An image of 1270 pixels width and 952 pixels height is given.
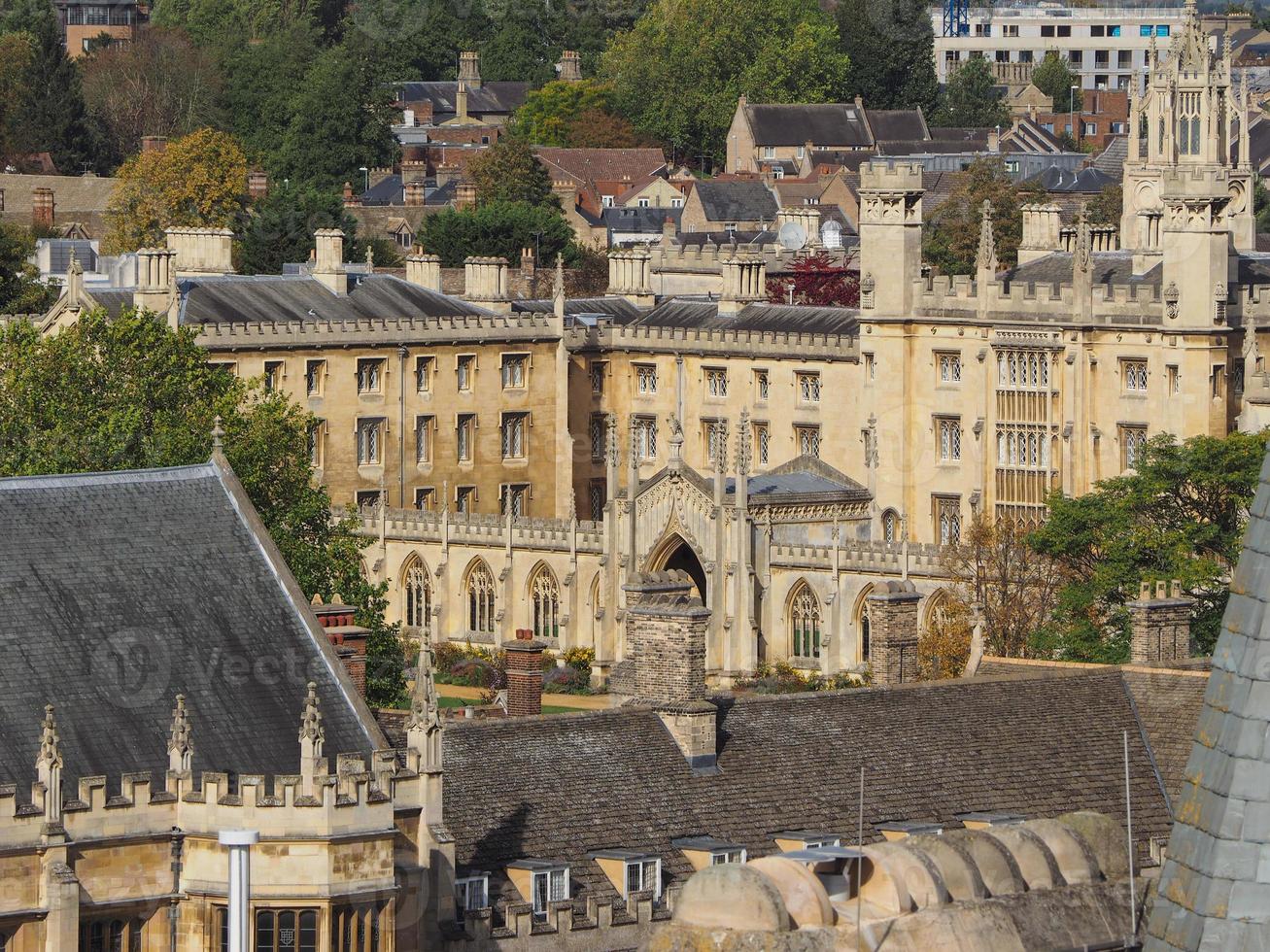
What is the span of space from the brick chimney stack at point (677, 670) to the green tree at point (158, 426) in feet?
65.8

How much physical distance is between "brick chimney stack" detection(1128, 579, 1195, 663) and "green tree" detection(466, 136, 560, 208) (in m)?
118

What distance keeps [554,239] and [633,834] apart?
360 feet

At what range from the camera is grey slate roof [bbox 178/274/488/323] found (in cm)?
10275

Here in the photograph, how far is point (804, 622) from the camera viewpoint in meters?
87.2

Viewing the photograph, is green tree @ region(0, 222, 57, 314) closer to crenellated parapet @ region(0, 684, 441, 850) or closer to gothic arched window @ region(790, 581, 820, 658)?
gothic arched window @ region(790, 581, 820, 658)

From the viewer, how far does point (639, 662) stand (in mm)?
46188

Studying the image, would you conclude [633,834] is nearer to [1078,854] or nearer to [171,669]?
[171,669]

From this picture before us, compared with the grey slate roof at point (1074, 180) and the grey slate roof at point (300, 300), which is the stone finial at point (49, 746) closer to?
the grey slate roof at point (300, 300)

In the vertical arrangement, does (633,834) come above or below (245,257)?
below

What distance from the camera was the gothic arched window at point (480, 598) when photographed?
9381cm

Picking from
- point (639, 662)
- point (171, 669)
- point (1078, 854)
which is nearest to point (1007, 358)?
point (639, 662)

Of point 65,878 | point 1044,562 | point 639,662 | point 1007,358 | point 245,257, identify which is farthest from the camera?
point 245,257

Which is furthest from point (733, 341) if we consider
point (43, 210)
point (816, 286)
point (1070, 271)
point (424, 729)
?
point (424, 729)

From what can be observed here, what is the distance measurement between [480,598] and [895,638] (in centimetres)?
4169
